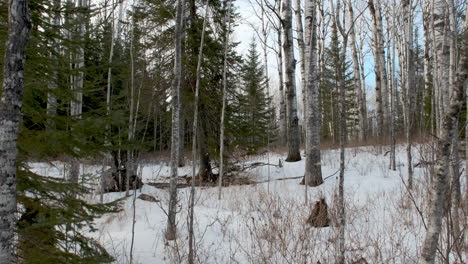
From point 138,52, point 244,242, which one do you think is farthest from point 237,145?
point 244,242

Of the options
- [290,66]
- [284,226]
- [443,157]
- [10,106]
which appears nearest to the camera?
[10,106]

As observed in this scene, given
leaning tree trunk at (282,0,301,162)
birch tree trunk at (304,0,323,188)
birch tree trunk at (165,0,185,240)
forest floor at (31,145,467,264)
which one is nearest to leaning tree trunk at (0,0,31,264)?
forest floor at (31,145,467,264)

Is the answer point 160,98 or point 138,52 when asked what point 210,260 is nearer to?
point 160,98

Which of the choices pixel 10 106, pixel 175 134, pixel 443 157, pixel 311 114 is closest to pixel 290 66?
pixel 311 114

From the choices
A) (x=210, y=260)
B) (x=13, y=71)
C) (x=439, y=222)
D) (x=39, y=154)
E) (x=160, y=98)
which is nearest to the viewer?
(x=13, y=71)

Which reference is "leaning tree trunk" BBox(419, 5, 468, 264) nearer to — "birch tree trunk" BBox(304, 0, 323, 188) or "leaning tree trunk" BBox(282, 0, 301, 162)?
"birch tree trunk" BBox(304, 0, 323, 188)

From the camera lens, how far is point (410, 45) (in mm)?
7430

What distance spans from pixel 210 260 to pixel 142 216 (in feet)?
7.58

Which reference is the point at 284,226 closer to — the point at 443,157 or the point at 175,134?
the point at 175,134

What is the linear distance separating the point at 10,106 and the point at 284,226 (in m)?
3.26

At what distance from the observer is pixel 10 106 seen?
56.8 inches

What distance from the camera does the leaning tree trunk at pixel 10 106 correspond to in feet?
4.66

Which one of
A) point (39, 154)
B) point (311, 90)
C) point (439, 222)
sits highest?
point (311, 90)

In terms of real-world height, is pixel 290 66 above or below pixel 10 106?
above
